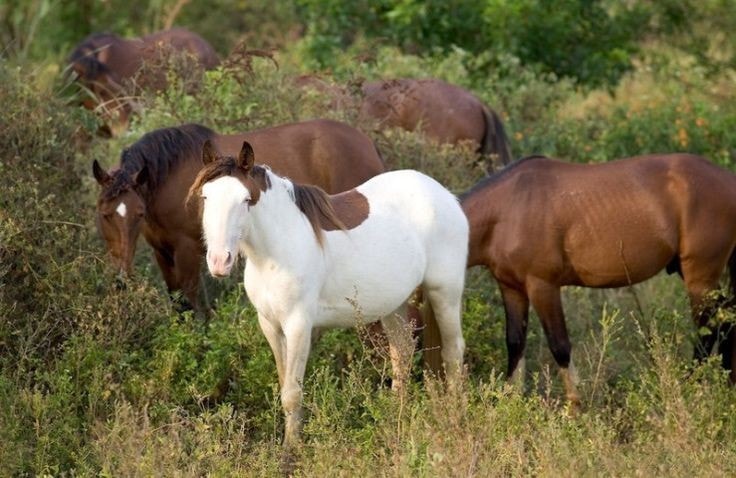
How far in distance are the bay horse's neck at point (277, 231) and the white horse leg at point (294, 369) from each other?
320 millimetres

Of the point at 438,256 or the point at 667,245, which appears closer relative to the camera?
the point at 438,256

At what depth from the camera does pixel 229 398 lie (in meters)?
7.67

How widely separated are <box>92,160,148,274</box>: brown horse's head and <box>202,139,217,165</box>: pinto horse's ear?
1260 millimetres

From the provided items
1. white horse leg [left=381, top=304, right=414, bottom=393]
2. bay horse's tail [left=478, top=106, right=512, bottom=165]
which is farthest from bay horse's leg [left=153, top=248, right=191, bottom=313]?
bay horse's tail [left=478, top=106, right=512, bottom=165]

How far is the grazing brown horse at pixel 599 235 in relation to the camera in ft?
26.8

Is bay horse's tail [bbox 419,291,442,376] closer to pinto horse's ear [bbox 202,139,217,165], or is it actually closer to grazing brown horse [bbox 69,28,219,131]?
pinto horse's ear [bbox 202,139,217,165]

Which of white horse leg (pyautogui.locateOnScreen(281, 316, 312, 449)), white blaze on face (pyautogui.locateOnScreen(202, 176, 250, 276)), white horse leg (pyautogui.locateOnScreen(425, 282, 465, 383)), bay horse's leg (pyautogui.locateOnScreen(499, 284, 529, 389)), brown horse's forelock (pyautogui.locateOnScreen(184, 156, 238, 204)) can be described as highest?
brown horse's forelock (pyautogui.locateOnScreen(184, 156, 238, 204))

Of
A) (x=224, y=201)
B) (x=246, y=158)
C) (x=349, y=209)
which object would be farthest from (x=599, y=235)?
(x=224, y=201)

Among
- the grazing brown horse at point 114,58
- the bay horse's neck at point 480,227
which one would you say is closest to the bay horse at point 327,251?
the bay horse's neck at point 480,227

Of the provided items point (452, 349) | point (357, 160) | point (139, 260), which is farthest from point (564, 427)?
point (139, 260)

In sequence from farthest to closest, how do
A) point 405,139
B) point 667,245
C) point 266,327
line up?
1. point 405,139
2. point 667,245
3. point 266,327

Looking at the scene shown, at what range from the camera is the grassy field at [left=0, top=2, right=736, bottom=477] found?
625cm

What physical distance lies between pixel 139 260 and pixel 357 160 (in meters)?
1.63

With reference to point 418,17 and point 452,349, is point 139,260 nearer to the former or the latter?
point 452,349
